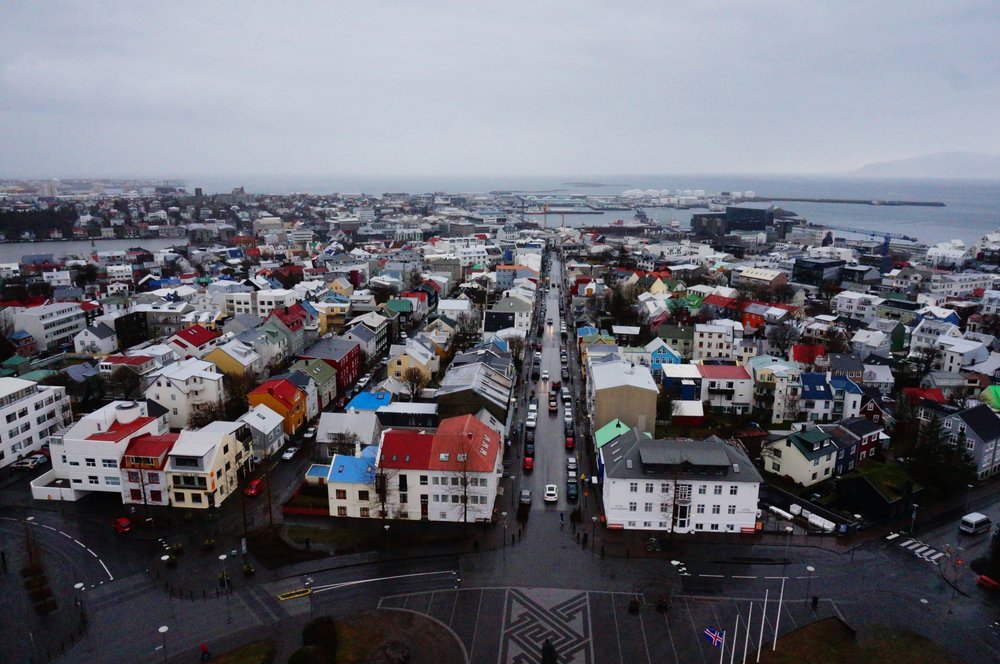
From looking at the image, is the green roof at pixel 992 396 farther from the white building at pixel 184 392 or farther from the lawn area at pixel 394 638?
the white building at pixel 184 392

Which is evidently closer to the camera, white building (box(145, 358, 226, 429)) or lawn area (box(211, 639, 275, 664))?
lawn area (box(211, 639, 275, 664))

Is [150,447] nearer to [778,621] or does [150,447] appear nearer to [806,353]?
[778,621]

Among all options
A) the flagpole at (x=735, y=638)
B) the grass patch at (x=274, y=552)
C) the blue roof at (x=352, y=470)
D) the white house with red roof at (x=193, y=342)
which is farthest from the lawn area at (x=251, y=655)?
the white house with red roof at (x=193, y=342)

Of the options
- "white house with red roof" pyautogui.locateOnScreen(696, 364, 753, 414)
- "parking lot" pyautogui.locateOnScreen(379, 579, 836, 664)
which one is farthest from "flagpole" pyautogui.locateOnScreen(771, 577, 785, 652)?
"white house with red roof" pyautogui.locateOnScreen(696, 364, 753, 414)

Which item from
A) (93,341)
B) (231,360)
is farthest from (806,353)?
(93,341)

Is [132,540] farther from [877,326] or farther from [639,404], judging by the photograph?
[877,326]

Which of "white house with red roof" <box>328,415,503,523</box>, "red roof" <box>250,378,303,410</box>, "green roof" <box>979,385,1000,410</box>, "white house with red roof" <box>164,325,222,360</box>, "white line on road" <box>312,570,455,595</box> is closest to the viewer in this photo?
"white line on road" <box>312,570,455,595</box>

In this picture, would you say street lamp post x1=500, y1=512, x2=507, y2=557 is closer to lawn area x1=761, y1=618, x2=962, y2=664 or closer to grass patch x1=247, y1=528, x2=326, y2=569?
grass patch x1=247, y1=528, x2=326, y2=569
